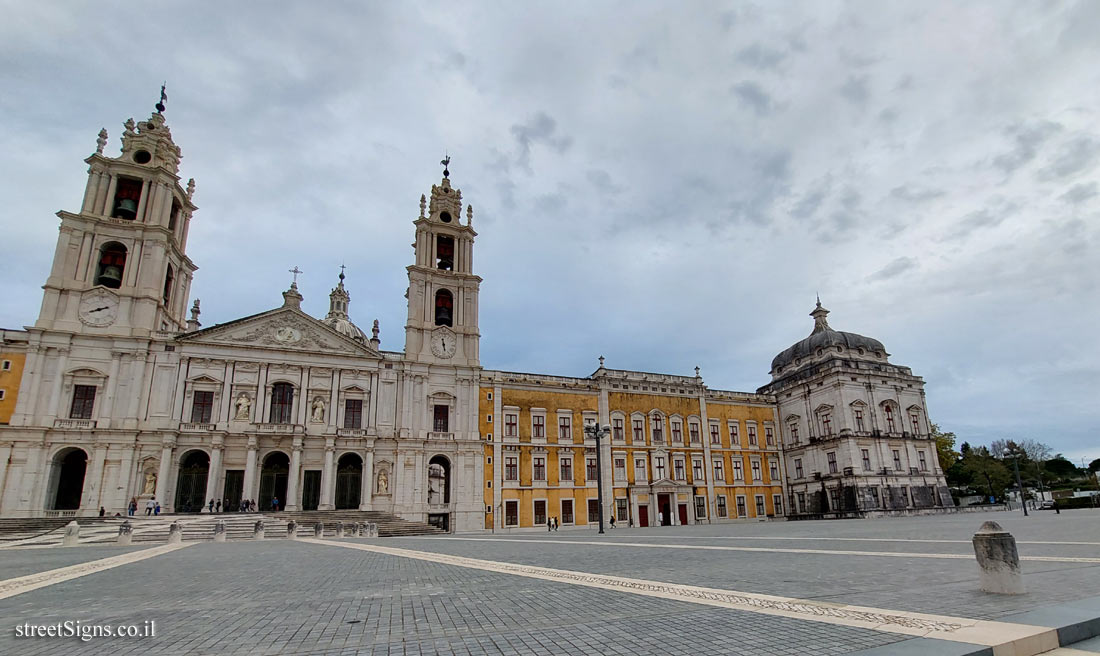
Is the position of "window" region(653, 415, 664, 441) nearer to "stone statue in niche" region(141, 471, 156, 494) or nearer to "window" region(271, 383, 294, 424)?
"window" region(271, 383, 294, 424)

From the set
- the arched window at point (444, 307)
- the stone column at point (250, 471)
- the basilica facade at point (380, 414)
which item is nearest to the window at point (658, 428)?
the basilica facade at point (380, 414)

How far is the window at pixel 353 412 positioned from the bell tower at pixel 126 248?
39.1 ft

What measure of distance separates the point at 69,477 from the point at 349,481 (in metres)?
14.8

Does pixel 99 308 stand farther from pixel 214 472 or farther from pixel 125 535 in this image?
pixel 125 535

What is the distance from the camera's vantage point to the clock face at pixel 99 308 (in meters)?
32.2

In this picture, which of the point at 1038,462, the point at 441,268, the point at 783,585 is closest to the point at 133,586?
the point at 783,585

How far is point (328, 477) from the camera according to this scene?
33062 millimetres

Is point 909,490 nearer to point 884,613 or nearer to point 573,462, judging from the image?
point 573,462

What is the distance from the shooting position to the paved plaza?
4.22m

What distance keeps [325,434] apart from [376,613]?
31.0m

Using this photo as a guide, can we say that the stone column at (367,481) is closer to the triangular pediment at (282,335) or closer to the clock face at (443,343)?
the triangular pediment at (282,335)

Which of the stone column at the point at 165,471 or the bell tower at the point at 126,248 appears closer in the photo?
the stone column at the point at 165,471

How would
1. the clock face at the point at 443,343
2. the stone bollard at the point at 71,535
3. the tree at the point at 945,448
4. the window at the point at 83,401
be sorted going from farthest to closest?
1. the tree at the point at 945,448
2. the clock face at the point at 443,343
3. the window at the point at 83,401
4. the stone bollard at the point at 71,535

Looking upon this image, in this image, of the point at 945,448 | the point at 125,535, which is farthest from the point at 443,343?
the point at 945,448
